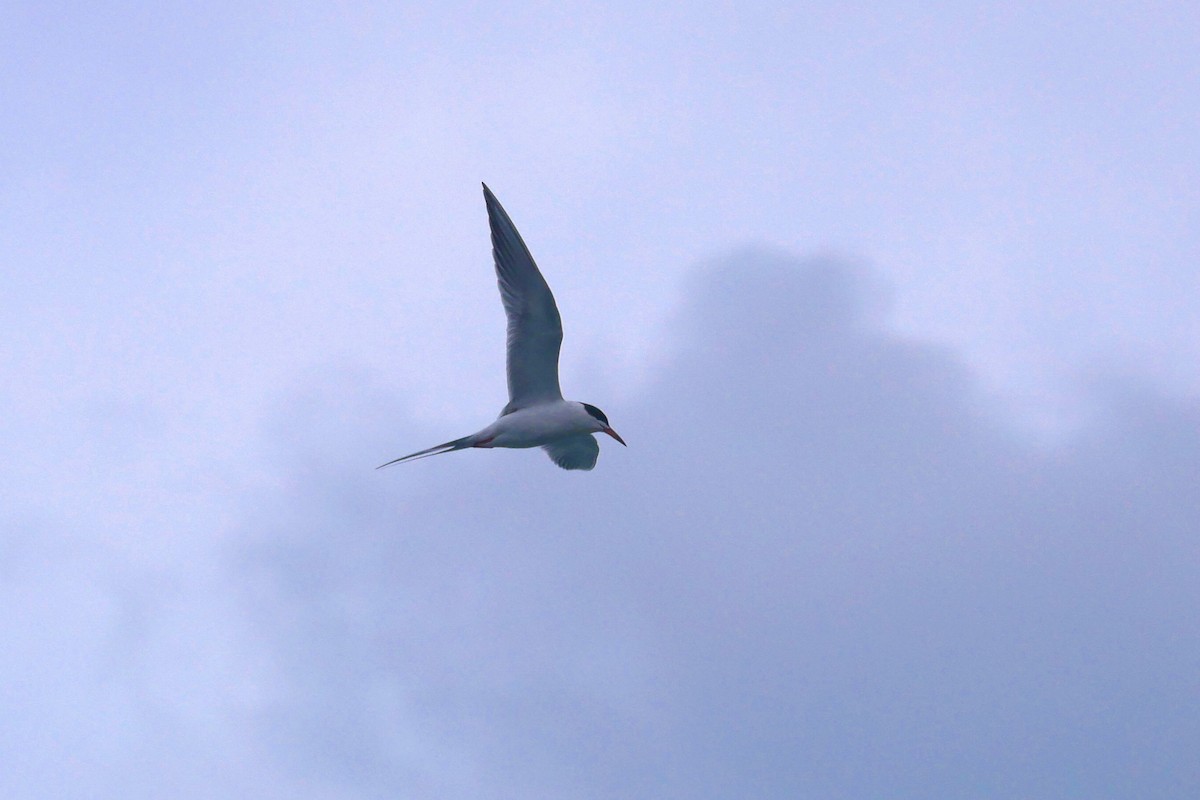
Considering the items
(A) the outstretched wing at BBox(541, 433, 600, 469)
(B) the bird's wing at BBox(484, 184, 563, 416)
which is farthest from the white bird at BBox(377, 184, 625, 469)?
(A) the outstretched wing at BBox(541, 433, 600, 469)

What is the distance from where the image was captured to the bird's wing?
16500 mm

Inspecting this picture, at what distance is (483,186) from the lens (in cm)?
1606

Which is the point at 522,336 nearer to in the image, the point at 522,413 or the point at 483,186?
the point at 522,413

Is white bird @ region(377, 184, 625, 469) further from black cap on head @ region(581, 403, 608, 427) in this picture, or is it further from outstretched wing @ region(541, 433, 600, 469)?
outstretched wing @ region(541, 433, 600, 469)

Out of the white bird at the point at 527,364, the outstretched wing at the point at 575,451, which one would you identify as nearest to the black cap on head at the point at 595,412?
the white bird at the point at 527,364

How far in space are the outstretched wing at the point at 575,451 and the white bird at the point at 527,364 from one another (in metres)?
0.96

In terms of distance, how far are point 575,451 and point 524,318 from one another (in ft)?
11.3

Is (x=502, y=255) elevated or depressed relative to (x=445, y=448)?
elevated

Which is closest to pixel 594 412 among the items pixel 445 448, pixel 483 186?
pixel 445 448

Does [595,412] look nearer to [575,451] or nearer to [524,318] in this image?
[575,451]

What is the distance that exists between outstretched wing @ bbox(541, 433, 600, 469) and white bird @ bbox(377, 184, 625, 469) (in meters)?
0.96

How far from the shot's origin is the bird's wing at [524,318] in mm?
16500

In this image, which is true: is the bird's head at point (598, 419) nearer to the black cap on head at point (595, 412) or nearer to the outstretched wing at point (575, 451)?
the black cap on head at point (595, 412)

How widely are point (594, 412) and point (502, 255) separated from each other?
2872 millimetres
